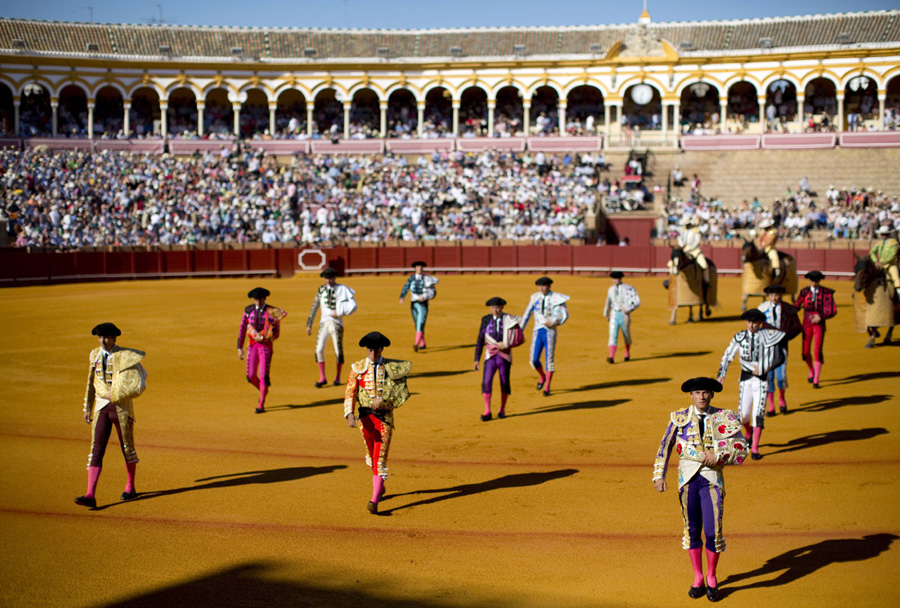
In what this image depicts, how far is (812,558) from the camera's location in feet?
24.0

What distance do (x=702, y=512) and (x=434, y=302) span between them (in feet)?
59.6

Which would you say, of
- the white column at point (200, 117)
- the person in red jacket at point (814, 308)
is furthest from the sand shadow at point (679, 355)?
the white column at point (200, 117)

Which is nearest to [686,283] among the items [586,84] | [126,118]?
[586,84]

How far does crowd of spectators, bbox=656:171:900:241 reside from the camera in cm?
3362

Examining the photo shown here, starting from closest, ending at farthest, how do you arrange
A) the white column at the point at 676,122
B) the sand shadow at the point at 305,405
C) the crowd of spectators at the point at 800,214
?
the sand shadow at the point at 305,405
the crowd of spectators at the point at 800,214
the white column at the point at 676,122

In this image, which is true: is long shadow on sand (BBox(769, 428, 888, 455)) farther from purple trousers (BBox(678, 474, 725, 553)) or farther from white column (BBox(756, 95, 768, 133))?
white column (BBox(756, 95, 768, 133))

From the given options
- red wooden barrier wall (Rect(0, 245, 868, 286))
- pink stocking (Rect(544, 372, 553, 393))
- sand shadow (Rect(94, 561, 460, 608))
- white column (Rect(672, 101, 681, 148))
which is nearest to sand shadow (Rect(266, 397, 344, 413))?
pink stocking (Rect(544, 372, 553, 393))

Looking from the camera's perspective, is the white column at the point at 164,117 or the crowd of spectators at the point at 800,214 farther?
the white column at the point at 164,117

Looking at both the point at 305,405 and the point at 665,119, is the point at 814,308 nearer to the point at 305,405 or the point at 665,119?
the point at 305,405

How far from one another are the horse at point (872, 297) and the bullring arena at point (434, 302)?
0.78m

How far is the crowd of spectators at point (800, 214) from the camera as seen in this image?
33.6 meters

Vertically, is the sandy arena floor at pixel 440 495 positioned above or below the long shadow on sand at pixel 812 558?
above

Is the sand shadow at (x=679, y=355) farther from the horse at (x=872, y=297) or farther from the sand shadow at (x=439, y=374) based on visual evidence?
the sand shadow at (x=439, y=374)

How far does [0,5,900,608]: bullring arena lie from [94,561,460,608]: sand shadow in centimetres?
3
